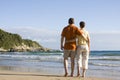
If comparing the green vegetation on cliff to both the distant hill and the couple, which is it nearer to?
the distant hill

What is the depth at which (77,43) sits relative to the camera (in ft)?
38.4

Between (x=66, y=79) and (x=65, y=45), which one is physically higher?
(x=65, y=45)

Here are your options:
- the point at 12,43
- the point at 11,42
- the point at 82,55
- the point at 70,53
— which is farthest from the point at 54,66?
the point at 12,43

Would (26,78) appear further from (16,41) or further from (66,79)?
(16,41)

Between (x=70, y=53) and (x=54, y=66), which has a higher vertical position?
(x=70, y=53)

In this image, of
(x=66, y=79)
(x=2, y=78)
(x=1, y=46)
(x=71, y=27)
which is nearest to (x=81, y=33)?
(x=71, y=27)

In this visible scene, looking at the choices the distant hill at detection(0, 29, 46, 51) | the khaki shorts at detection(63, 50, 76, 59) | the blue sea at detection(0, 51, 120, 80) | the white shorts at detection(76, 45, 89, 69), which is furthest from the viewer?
the distant hill at detection(0, 29, 46, 51)

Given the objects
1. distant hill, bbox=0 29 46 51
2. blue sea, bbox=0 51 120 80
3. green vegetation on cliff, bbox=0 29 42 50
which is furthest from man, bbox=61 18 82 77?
green vegetation on cliff, bbox=0 29 42 50

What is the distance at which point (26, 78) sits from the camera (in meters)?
10.9

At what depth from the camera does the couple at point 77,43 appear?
37.7 ft

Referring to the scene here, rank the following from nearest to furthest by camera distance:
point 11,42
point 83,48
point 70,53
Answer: point 83,48 < point 70,53 < point 11,42

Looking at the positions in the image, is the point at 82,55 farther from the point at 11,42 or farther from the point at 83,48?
the point at 11,42

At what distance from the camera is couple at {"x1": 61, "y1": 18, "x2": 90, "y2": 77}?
11.5 meters

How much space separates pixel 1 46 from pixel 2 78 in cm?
10071
